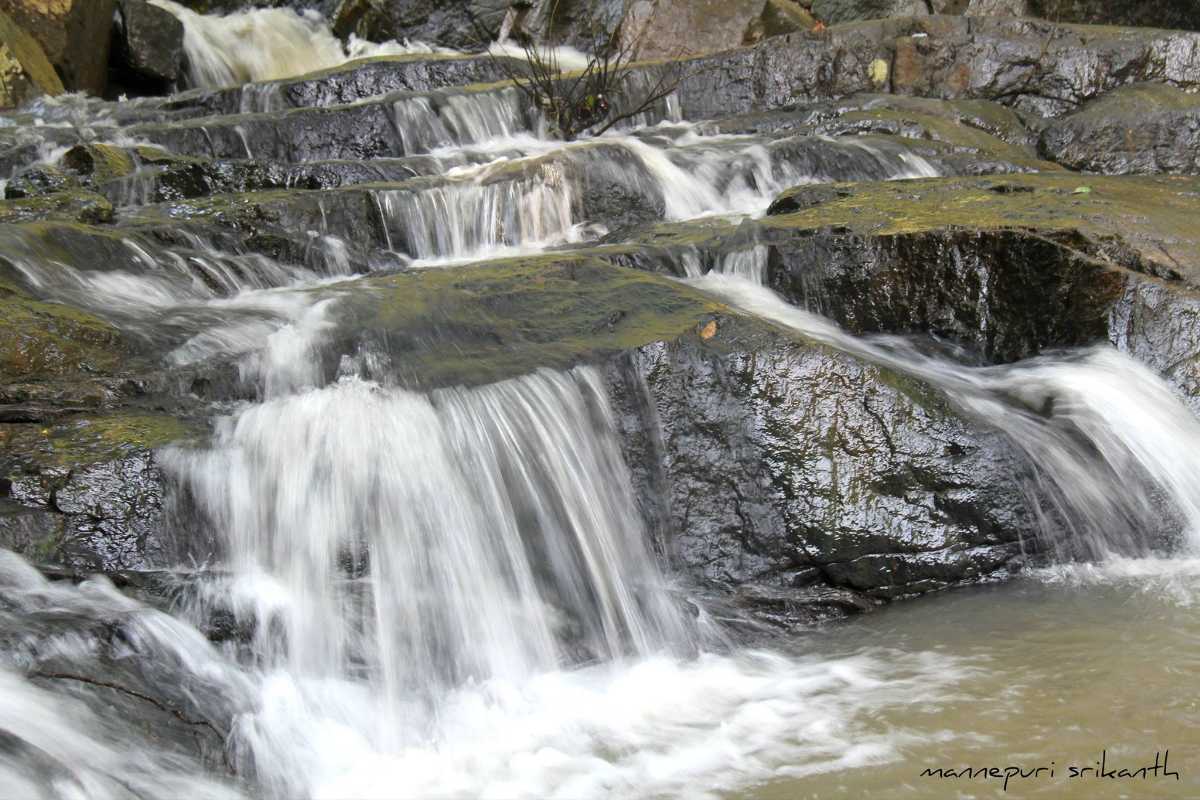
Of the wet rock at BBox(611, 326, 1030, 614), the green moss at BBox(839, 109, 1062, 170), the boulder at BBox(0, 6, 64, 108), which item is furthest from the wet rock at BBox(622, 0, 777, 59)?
the wet rock at BBox(611, 326, 1030, 614)

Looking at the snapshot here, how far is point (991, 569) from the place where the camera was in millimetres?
3854

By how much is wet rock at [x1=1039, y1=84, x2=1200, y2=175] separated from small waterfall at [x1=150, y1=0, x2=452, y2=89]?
912cm

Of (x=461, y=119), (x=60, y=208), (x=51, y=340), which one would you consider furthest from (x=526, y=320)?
(x=461, y=119)

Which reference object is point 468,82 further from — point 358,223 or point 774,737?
point 774,737

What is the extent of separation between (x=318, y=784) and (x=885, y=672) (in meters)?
1.81

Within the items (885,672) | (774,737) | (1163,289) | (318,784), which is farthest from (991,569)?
(318,784)

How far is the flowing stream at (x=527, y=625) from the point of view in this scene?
2.66 meters

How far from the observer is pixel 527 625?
3.50m

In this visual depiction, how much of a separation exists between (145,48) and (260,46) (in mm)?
2097

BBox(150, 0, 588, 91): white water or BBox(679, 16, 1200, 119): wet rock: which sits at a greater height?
BBox(150, 0, 588, 91): white water

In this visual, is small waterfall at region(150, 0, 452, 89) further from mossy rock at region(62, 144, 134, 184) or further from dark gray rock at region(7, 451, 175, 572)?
dark gray rock at region(7, 451, 175, 572)

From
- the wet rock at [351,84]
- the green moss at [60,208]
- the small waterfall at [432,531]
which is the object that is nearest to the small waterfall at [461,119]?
the wet rock at [351,84]

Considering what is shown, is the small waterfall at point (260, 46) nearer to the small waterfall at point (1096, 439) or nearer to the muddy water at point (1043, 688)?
Answer: the small waterfall at point (1096, 439)

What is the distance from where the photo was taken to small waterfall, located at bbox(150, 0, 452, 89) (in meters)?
13.2
